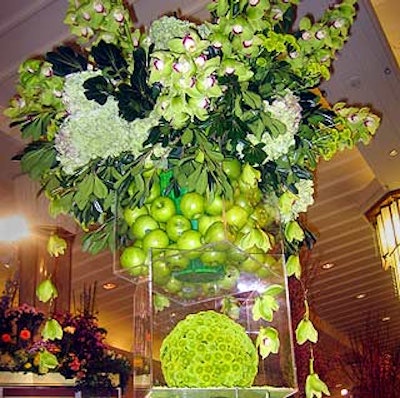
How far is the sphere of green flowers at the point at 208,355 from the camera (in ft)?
3.29

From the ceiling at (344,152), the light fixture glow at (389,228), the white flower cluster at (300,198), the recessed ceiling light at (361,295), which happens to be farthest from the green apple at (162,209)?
the recessed ceiling light at (361,295)

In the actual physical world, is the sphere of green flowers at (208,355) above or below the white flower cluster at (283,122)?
below

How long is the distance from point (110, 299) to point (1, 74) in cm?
404

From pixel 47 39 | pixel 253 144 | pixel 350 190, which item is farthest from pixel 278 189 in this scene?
pixel 350 190

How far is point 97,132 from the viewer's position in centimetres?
115

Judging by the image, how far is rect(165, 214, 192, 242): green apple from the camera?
1.09 meters

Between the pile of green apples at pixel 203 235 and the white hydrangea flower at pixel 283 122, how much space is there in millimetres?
61

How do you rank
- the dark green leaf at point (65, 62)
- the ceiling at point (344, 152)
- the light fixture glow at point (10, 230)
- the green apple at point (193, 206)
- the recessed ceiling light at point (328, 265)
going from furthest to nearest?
the recessed ceiling light at point (328, 265)
the light fixture glow at point (10, 230)
the ceiling at point (344, 152)
the dark green leaf at point (65, 62)
the green apple at point (193, 206)

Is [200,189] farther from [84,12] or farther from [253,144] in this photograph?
[84,12]

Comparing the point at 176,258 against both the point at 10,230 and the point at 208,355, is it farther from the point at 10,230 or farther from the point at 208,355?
the point at 10,230

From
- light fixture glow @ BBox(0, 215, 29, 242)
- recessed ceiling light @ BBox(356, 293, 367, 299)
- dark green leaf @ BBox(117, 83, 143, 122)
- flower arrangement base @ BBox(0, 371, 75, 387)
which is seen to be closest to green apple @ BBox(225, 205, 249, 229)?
dark green leaf @ BBox(117, 83, 143, 122)

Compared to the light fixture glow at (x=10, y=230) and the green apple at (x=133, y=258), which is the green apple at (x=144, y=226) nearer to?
the green apple at (x=133, y=258)

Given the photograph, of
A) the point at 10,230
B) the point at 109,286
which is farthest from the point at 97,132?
the point at 109,286

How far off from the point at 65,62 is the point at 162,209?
0.33 metres
